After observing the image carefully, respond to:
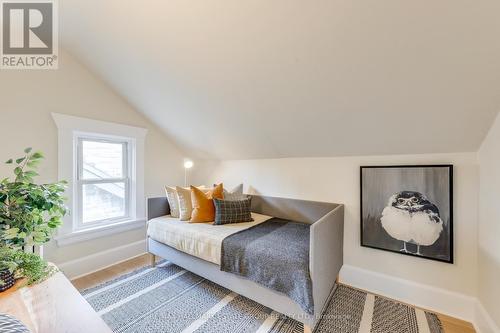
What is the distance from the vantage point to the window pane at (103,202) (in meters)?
2.51

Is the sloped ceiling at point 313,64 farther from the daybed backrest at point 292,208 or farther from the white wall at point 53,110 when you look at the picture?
the daybed backrest at point 292,208

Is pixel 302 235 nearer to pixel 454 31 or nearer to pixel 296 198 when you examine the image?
pixel 296 198

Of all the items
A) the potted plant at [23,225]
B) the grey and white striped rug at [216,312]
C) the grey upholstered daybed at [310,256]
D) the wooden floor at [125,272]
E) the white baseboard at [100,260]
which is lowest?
the wooden floor at [125,272]

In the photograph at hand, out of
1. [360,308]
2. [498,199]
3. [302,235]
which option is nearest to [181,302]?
[302,235]

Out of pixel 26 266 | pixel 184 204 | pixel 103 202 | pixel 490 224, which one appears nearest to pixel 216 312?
pixel 184 204

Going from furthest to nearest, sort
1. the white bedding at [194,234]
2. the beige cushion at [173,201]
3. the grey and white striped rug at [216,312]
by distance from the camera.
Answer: the beige cushion at [173,201] < the white bedding at [194,234] < the grey and white striped rug at [216,312]

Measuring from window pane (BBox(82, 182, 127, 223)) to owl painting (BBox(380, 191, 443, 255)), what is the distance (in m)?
3.09

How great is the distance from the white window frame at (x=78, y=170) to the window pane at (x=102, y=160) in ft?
0.23

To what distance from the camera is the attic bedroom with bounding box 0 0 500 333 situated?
3.80ft

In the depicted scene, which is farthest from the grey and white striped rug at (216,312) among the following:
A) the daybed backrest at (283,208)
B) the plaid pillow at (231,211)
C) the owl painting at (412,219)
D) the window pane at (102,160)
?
the window pane at (102,160)

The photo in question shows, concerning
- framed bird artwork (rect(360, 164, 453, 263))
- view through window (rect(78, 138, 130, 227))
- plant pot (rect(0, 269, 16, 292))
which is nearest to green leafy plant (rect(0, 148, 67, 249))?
plant pot (rect(0, 269, 16, 292))

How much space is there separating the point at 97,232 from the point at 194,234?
132 centimetres

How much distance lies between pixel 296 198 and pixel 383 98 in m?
1.40

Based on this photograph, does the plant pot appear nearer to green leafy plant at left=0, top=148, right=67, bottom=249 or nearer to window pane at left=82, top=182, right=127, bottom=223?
green leafy plant at left=0, top=148, right=67, bottom=249
